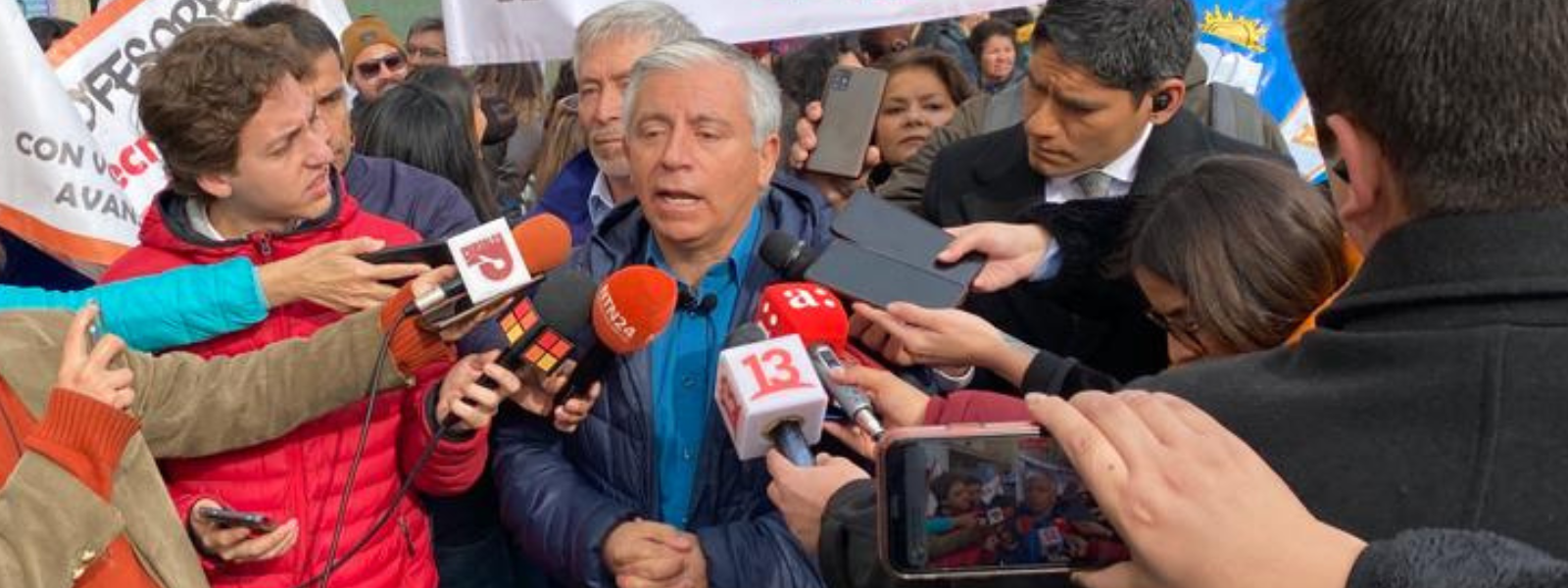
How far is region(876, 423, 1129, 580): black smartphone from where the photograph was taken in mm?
1227

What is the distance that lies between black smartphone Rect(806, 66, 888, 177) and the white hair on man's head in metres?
1.46

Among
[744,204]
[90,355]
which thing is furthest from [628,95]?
[90,355]

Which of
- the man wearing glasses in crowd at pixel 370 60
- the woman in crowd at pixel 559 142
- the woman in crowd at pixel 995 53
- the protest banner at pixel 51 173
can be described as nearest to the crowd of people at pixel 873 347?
the protest banner at pixel 51 173

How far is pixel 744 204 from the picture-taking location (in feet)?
9.87

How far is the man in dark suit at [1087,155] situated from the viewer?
304 cm

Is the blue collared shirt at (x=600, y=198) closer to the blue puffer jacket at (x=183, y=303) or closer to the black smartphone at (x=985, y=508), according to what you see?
the blue puffer jacket at (x=183, y=303)

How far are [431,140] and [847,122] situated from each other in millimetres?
1162

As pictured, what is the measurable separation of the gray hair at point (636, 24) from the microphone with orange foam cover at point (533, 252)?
1299mm

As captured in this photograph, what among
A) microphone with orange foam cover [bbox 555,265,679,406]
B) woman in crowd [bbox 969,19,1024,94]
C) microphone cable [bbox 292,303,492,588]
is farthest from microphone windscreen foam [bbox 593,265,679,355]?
woman in crowd [bbox 969,19,1024,94]

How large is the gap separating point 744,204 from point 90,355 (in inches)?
45.6

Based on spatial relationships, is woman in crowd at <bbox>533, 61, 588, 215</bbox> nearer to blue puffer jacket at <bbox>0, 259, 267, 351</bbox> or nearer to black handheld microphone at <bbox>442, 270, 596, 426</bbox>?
blue puffer jacket at <bbox>0, 259, 267, 351</bbox>

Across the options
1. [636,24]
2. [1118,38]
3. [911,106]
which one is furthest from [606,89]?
[911,106]

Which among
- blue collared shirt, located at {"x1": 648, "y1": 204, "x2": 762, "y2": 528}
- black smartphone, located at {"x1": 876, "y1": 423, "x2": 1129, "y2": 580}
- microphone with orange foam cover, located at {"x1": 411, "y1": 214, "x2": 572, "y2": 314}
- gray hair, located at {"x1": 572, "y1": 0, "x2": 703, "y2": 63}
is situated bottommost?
blue collared shirt, located at {"x1": 648, "y1": 204, "x2": 762, "y2": 528}

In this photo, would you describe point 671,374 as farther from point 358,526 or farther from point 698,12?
point 698,12
